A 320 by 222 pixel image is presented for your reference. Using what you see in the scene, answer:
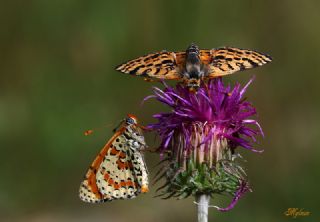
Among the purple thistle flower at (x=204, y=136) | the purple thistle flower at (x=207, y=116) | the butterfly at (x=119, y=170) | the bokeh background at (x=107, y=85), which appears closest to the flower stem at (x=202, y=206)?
the purple thistle flower at (x=204, y=136)

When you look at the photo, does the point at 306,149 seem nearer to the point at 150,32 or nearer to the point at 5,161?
the point at 150,32

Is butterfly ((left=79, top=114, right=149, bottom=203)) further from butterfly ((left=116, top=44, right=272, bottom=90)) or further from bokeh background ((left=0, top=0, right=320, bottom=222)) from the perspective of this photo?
bokeh background ((left=0, top=0, right=320, bottom=222))

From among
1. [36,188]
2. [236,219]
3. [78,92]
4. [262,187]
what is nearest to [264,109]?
[262,187]

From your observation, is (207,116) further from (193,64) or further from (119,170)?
(119,170)

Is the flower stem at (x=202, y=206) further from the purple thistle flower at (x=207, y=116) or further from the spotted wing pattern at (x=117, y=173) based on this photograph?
the spotted wing pattern at (x=117, y=173)

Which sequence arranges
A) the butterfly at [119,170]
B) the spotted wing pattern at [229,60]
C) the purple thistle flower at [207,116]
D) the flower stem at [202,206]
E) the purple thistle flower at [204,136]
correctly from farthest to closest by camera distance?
the butterfly at [119,170] → the purple thistle flower at [207,116] → the purple thistle flower at [204,136] → the spotted wing pattern at [229,60] → the flower stem at [202,206]

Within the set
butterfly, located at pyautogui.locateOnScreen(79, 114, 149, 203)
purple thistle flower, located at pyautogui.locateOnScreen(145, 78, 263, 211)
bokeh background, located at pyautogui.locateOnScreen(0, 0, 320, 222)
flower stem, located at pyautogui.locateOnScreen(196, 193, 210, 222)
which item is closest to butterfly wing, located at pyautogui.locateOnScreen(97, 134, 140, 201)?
butterfly, located at pyautogui.locateOnScreen(79, 114, 149, 203)

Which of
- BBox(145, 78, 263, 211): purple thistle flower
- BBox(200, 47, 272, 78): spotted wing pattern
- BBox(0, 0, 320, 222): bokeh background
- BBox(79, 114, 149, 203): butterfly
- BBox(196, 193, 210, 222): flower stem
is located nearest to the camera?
BBox(196, 193, 210, 222): flower stem
